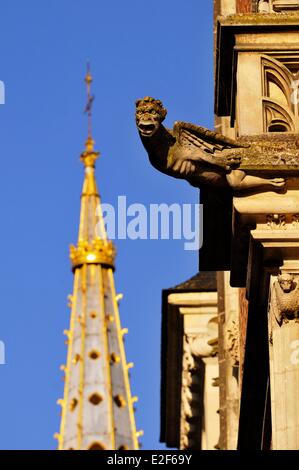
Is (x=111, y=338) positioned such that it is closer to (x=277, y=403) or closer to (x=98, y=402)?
(x=98, y=402)

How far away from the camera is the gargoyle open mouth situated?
1789cm

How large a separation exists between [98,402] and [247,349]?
274 feet

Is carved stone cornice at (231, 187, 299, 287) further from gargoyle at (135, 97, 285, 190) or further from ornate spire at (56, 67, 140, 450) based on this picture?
ornate spire at (56, 67, 140, 450)

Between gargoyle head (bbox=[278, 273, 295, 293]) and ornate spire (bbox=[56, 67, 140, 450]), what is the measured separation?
79040mm

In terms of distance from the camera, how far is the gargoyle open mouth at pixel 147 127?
1789 cm

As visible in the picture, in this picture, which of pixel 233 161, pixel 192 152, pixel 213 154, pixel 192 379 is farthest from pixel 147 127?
pixel 192 379

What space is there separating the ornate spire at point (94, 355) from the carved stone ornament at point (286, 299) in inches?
3111

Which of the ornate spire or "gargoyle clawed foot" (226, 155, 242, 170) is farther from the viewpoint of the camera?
the ornate spire

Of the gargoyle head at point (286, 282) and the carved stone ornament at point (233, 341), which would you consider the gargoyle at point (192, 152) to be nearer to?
the gargoyle head at point (286, 282)

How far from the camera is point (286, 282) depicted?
699 inches

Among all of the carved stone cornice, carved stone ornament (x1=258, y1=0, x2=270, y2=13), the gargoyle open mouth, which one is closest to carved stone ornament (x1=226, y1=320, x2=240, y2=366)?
A: carved stone ornament (x1=258, y1=0, x2=270, y2=13)

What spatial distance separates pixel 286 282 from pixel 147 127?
1563 mm

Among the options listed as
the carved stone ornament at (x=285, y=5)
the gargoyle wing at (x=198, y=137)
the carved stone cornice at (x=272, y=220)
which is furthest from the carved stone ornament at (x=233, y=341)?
the carved stone cornice at (x=272, y=220)
